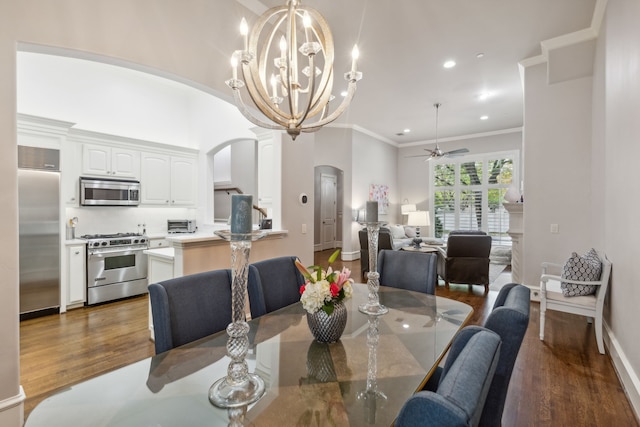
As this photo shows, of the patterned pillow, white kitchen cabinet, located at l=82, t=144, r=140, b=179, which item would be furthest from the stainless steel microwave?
the patterned pillow

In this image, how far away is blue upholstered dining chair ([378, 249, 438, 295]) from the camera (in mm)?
2299

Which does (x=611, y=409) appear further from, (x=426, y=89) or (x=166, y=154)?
(x=166, y=154)

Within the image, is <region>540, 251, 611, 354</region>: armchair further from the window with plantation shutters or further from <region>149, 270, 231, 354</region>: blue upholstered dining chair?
the window with plantation shutters

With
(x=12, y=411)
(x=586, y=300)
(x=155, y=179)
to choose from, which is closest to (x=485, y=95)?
(x=586, y=300)

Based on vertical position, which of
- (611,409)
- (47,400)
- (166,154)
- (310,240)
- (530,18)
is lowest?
(611,409)

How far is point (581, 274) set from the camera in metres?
2.85

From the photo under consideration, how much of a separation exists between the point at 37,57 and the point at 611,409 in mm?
7105

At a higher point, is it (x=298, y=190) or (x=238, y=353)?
(x=298, y=190)

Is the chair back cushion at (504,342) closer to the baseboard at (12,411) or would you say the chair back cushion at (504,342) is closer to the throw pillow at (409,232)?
the baseboard at (12,411)

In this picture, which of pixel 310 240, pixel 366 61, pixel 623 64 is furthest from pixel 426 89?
pixel 310 240

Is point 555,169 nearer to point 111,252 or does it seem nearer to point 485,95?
point 485,95

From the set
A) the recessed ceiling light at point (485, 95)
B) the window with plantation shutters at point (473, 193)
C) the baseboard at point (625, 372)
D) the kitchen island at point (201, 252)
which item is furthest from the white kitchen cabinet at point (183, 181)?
the window with plantation shutters at point (473, 193)

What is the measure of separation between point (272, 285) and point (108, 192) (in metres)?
3.96

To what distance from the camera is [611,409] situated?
6.51 ft
